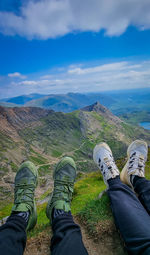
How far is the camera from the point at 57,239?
377 centimetres

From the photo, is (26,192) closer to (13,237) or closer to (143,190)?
(13,237)

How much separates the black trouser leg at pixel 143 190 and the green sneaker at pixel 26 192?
377 centimetres

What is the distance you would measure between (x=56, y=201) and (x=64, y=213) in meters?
0.69

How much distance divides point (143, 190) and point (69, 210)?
2.55 metres

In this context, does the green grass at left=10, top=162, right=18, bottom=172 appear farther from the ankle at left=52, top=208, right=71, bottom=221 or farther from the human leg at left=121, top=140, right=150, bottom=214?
the ankle at left=52, top=208, right=71, bottom=221

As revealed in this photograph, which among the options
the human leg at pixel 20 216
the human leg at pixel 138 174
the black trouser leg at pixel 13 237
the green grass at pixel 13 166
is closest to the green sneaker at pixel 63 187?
the human leg at pixel 20 216

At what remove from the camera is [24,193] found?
6133 mm

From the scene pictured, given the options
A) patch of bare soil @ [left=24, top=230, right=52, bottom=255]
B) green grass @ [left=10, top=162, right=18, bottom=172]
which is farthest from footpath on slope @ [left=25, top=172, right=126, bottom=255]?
green grass @ [left=10, top=162, right=18, bottom=172]

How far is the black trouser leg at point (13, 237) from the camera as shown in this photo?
11.4ft

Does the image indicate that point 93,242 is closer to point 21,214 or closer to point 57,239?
point 57,239

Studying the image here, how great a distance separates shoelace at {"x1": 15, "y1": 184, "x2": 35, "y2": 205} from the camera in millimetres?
5789

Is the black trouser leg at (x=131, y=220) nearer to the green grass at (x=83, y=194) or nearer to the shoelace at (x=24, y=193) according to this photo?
the green grass at (x=83, y=194)

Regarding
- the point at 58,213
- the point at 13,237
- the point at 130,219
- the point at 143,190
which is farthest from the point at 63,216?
the point at 143,190

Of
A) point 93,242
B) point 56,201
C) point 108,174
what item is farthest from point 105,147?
point 93,242
